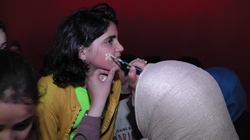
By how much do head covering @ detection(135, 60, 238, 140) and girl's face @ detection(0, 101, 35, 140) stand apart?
0.97ft

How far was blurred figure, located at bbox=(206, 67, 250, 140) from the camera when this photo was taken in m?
1.11

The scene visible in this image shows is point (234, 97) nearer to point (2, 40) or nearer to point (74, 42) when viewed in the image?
point (74, 42)

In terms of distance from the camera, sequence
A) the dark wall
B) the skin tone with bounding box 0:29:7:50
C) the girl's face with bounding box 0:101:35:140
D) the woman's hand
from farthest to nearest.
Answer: the dark wall, the skin tone with bounding box 0:29:7:50, the woman's hand, the girl's face with bounding box 0:101:35:140

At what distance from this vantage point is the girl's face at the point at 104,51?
3.90 feet

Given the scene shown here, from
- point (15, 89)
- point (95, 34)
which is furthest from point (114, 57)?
point (15, 89)

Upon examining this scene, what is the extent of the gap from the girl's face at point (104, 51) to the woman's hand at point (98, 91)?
51 millimetres

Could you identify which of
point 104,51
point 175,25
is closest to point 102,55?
point 104,51

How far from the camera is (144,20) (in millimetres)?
2623

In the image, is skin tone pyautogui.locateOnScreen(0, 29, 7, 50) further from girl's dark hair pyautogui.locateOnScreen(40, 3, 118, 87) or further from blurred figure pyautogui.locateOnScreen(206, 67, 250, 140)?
blurred figure pyautogui.locateOnScreen(206, 67, 250, 140)

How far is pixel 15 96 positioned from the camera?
0.69 m

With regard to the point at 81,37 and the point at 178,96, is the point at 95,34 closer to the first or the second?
the point at 81,37

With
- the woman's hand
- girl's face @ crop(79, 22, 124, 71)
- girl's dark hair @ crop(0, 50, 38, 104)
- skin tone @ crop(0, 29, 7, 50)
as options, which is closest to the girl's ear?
girl's face @ crop(79, 22, 124, 71)

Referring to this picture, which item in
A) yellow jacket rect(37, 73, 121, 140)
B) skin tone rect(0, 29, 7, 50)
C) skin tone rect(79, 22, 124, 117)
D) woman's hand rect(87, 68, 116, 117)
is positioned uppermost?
skin tone rect(0, 29, 7, 50)

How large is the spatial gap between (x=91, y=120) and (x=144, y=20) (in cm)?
178
